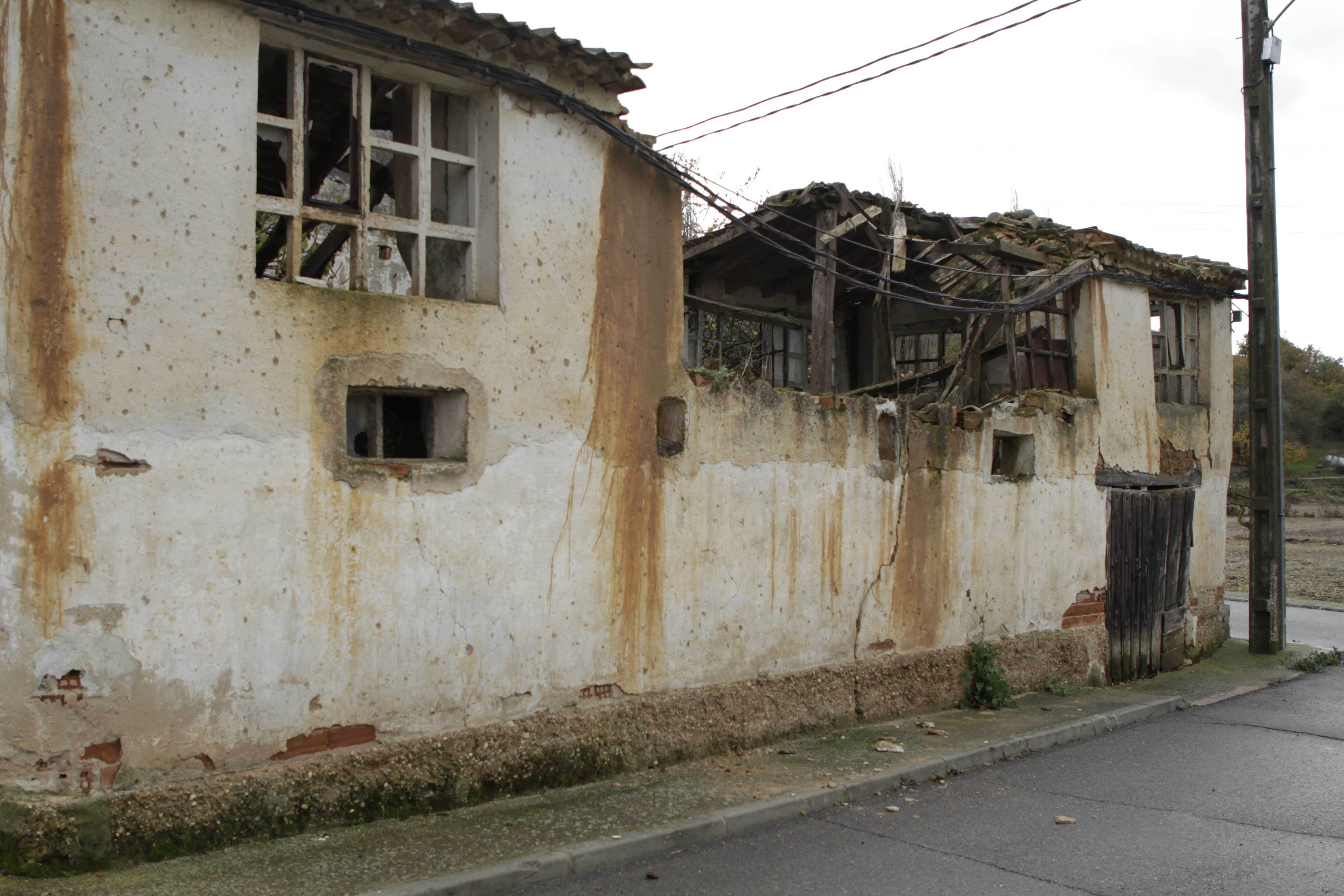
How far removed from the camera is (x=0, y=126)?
14.2 feet

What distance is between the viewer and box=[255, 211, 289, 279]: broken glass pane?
5488 millimetres

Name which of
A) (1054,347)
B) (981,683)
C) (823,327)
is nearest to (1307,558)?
(1054,347)

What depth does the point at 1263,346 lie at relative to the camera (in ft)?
38.6

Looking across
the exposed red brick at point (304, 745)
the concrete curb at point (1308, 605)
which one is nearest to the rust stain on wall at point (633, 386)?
the exposed red brick at point (304, 745)

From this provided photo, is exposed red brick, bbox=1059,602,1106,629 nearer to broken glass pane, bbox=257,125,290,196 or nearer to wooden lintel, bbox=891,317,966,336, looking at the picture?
wooden lintel, bbox=891,317,966,336

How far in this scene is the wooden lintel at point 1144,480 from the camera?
10.3m

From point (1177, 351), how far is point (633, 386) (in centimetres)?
820

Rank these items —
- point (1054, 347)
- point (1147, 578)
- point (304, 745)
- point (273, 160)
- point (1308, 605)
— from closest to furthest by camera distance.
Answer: point (304, 745)
point (273, 160)
point (1054, 347)
point (1147, 578)
point (1308, 605)

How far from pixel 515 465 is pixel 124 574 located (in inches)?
82.8

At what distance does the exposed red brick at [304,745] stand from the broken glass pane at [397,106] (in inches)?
129

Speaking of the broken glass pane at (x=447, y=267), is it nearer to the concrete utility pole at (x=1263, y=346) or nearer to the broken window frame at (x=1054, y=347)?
the broken window frame at (x=1054, y=347)

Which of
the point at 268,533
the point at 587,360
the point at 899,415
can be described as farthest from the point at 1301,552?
the point at 268,533

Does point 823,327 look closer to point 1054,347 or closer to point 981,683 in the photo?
point 1054,347

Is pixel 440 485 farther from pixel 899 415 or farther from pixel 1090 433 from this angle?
pixel 1090 433
